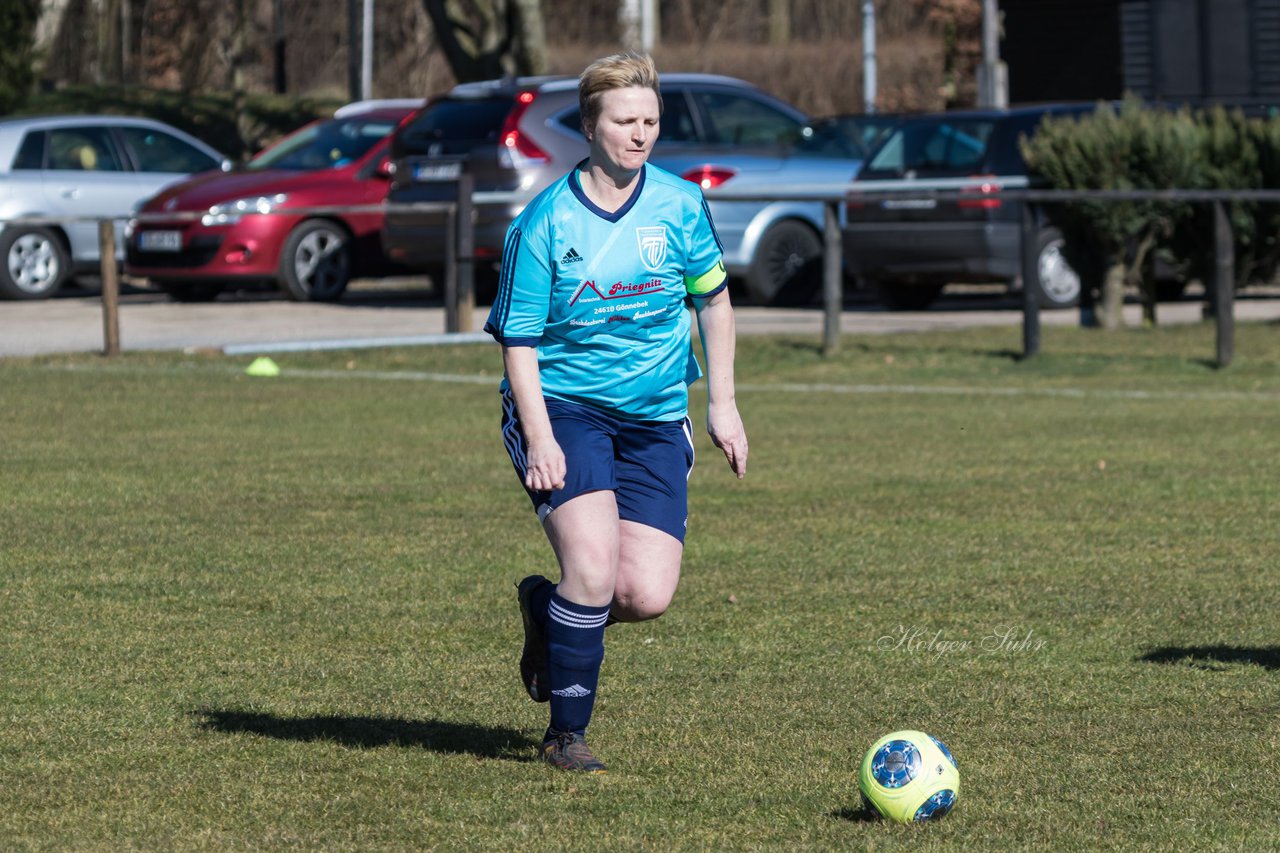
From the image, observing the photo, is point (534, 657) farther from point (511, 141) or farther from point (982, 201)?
point (511, 141)

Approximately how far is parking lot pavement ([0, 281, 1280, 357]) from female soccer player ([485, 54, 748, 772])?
11412 mm

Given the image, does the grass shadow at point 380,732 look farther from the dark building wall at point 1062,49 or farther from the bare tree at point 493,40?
the bare tree at point 493,40

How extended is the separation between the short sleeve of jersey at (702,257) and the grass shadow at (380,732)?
122 centimetres

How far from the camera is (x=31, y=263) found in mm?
21219

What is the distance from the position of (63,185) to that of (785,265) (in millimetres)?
7334

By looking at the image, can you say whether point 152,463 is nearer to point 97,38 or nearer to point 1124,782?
point 1124,782

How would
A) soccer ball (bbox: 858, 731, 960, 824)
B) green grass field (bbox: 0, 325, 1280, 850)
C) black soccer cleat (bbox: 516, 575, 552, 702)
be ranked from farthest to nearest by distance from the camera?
black soccer cleat (bbox: 516, 575, 552, 702) < green grass field (bbox: 0, 325, 1280, 850) < soccer ball (bbox: 858, 731, 960, 824)

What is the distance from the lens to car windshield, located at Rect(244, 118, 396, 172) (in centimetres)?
2116

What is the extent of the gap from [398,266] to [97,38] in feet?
106

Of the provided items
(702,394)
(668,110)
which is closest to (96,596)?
(702,394)

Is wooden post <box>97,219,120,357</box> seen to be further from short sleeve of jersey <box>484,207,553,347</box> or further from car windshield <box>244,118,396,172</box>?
short sleeve of jersey <box>484,207,553,347</box>

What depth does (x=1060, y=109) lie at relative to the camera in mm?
18859

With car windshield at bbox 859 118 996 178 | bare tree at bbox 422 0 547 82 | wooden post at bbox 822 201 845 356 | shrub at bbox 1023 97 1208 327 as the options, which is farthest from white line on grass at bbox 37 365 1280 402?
bare tree at bbox 422 0 547 82

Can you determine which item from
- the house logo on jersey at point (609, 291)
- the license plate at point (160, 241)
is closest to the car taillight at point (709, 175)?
the license plate at point (160, 241)
